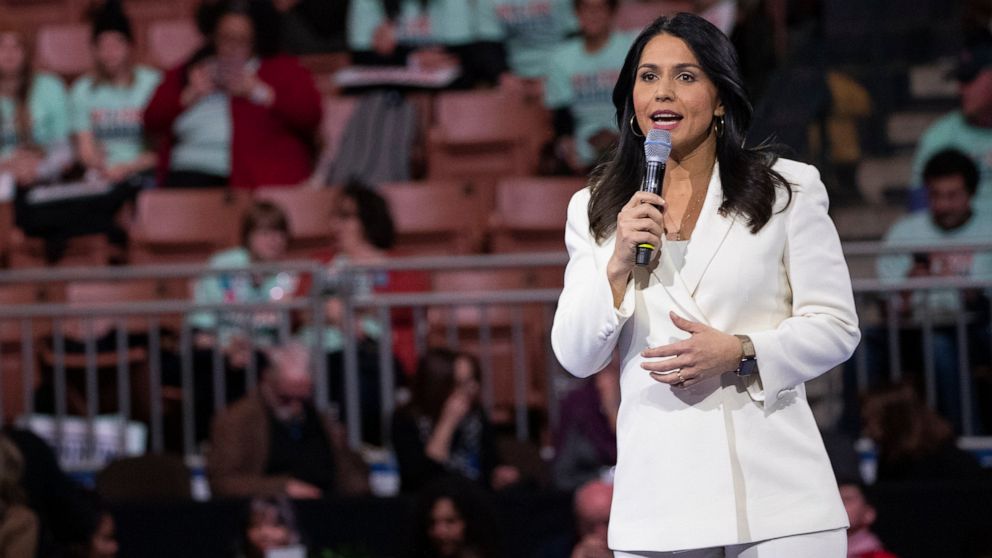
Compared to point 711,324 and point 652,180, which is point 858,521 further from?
point 652,180

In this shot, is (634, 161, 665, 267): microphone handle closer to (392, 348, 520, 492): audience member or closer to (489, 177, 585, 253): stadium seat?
(392, 348, 520, 492): audience member

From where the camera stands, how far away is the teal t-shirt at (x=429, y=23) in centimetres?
827

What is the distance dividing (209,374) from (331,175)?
1.84m

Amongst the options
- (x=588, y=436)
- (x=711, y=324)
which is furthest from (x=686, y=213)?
(x=588, y=436)

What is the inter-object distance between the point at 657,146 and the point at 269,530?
3309 millimetres

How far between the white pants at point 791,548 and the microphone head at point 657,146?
62 cm

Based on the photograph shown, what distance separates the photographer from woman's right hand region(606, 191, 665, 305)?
227 centimetres

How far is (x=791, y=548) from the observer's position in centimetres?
232

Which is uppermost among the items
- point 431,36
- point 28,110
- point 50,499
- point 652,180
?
point 431,36

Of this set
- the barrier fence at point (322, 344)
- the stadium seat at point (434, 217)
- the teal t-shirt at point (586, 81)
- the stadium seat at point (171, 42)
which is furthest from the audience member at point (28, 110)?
the teal t-shirt at point (586, 81)

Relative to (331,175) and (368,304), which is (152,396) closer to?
(368,304)

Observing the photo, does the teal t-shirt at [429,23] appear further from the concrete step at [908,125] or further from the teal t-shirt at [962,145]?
the teal t-shirt at [962,145]

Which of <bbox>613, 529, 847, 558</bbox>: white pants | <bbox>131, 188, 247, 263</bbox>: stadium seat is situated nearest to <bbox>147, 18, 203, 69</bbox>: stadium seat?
<bbox>131, 188, 247, 263</bbox>: stadium seat

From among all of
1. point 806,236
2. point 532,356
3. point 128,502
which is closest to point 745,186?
point 806,236
